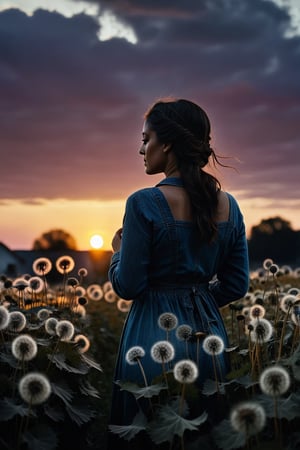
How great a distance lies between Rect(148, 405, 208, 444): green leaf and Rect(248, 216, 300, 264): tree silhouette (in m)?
37.2

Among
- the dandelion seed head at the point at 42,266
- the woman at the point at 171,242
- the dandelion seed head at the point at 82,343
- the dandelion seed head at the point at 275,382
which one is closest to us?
the dandelion seed head at the point at 275,382

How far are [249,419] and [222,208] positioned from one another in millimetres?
1694

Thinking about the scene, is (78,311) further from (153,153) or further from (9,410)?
(9,410)

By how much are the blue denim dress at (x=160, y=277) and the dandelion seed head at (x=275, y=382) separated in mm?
925

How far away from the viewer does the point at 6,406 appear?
3240mm

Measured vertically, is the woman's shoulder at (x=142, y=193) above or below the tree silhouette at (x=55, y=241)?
below

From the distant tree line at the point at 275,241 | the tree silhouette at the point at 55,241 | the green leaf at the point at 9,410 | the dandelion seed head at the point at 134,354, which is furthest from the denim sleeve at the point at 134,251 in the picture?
the tree silhouette at the point at 55,241

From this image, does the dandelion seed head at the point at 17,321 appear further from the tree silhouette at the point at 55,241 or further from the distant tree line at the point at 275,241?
the tree silhouette at the point at 55,241

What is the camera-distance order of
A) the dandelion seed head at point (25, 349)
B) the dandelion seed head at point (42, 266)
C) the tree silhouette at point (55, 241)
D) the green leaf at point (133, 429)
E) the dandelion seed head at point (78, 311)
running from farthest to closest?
1. the tree silhouette at point (55, 241)
2. the dandelion seed head at point (78, 311)
3. the dandelion seed head at point (42, 266)
4. the dandelion seed head at point (25, 349)
5. the green leaf at point (133, 429)

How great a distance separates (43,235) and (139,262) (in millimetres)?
59143

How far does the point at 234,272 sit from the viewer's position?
14.3ft

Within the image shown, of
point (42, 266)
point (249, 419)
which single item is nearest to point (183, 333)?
point (249, 419)

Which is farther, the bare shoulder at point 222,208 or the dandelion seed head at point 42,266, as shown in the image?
the dandelion seed head at point 42,266

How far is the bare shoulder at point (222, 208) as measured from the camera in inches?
159
